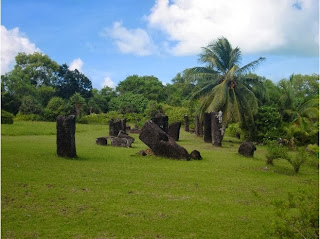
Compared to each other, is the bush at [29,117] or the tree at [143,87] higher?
the tree at [143,87]

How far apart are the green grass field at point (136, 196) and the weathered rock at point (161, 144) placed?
0.82m

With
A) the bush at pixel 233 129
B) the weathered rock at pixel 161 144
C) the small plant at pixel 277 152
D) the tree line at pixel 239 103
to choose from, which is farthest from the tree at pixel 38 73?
the small plant at pixel 277 152

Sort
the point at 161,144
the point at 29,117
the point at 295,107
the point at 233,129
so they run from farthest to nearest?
the point at 29,117, the point at 233,129, the point at 295,107, the point at 161,144

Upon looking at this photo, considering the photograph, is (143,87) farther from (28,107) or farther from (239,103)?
(239,103)

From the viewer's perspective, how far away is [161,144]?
15883 mm

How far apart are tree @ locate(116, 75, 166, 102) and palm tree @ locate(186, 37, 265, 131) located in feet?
145

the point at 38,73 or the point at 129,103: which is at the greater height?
the point at 38,73

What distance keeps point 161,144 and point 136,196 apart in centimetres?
699

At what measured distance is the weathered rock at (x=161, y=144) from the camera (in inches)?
612

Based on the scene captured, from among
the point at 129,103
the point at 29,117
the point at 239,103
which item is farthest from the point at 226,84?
the point at 129,103

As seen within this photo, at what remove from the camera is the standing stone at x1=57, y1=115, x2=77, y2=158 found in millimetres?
14195

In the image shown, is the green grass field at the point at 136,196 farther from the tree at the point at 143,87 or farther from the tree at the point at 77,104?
the tree at the point at 143,87

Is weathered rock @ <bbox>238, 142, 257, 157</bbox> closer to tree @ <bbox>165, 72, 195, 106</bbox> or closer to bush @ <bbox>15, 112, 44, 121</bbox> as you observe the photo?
bush @ <bbox>15, 112, 44, 121</bbox>

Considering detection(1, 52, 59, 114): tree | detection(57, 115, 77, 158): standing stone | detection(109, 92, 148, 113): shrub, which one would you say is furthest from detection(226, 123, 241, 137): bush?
detection(1, 52, 59, 114): tree
